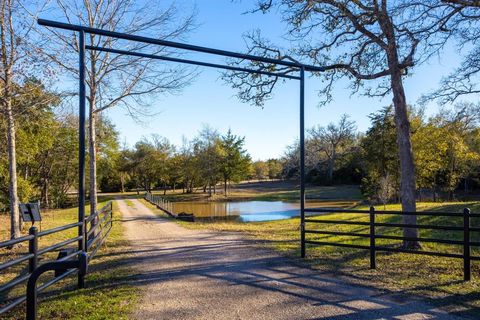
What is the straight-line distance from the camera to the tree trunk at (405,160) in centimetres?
918

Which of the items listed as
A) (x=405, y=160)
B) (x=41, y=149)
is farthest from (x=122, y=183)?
(x=405, y=160)

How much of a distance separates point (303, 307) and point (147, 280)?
2.97 meters

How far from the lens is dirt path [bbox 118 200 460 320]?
4785 mm

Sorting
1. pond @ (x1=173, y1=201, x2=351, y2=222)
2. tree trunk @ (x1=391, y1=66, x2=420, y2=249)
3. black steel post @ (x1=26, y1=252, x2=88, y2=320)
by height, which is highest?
tree trunk @ (x1=391, y1=66, x2=420, y2=249)

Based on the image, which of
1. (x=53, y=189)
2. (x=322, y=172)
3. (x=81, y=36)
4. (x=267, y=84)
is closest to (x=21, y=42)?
(x=81, y=36)

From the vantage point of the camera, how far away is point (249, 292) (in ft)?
18.8

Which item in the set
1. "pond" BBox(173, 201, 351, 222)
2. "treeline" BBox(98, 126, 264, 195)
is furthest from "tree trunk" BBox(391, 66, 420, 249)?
"treeline" BBox(98, 126, 264, 195)

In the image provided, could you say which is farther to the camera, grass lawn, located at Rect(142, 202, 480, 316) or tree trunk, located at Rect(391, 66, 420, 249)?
tree trunk, located at Rect(391, 66, 420, 249)

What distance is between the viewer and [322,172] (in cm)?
6644

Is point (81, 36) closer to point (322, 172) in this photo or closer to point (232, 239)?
point (232, 239)

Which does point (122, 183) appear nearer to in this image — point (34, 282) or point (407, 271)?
point (407, 271)

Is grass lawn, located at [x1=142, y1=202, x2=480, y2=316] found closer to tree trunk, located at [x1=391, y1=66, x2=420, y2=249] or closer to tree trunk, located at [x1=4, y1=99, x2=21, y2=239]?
tree trunk, located at [x1=391, y1=66, x2=420, y2=249]

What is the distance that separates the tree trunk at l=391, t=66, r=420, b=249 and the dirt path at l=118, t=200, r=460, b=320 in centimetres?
344

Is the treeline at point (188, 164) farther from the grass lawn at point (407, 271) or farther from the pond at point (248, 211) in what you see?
the grass lawn at point (407, 271)
